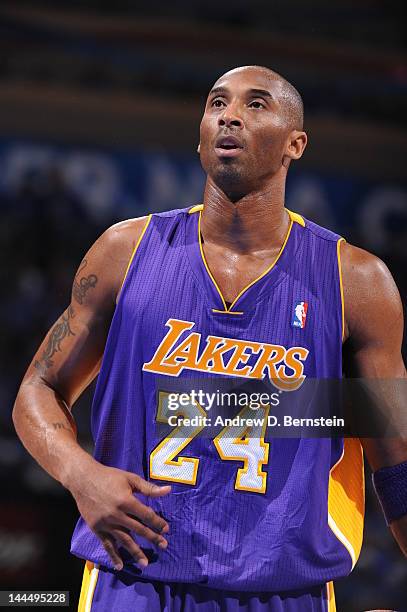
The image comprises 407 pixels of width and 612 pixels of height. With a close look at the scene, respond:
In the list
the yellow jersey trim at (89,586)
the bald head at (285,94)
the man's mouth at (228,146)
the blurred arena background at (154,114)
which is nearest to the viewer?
the yellow jersey trim at (89,586)

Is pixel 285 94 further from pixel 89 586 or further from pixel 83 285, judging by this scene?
pixel 89 586

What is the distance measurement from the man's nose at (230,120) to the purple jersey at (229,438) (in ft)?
1.10

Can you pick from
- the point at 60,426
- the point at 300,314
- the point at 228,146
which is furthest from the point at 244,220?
the point at 60,426

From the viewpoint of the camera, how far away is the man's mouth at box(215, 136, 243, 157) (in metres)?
2.38

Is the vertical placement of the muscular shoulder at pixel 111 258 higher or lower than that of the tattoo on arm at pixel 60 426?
higher

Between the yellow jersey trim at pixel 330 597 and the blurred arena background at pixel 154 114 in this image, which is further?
the blurred arena background at pixel 154 114

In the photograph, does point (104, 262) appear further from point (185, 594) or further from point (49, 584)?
point (49, 584)

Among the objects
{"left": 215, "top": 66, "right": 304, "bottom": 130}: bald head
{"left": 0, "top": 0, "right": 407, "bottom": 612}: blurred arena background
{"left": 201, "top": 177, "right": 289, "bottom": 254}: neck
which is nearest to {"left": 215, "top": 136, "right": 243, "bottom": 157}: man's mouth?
{"left": 201, "top": 177, "right": 289, "bottom": 254}: neck

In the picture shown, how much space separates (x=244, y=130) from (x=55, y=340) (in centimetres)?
76

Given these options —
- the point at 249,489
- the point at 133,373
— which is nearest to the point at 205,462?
the point at 249,489

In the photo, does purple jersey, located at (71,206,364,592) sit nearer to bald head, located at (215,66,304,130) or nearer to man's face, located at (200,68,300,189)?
man's face, located at (200,68,300,189)

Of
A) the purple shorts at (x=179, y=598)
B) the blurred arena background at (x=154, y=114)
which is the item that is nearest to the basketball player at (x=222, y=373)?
the purple shorts at (x=179, y=598)

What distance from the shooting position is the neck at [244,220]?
2.48 meters

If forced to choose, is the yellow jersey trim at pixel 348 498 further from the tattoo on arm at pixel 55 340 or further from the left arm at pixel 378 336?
the tattoo on arm at pixel 55 340
